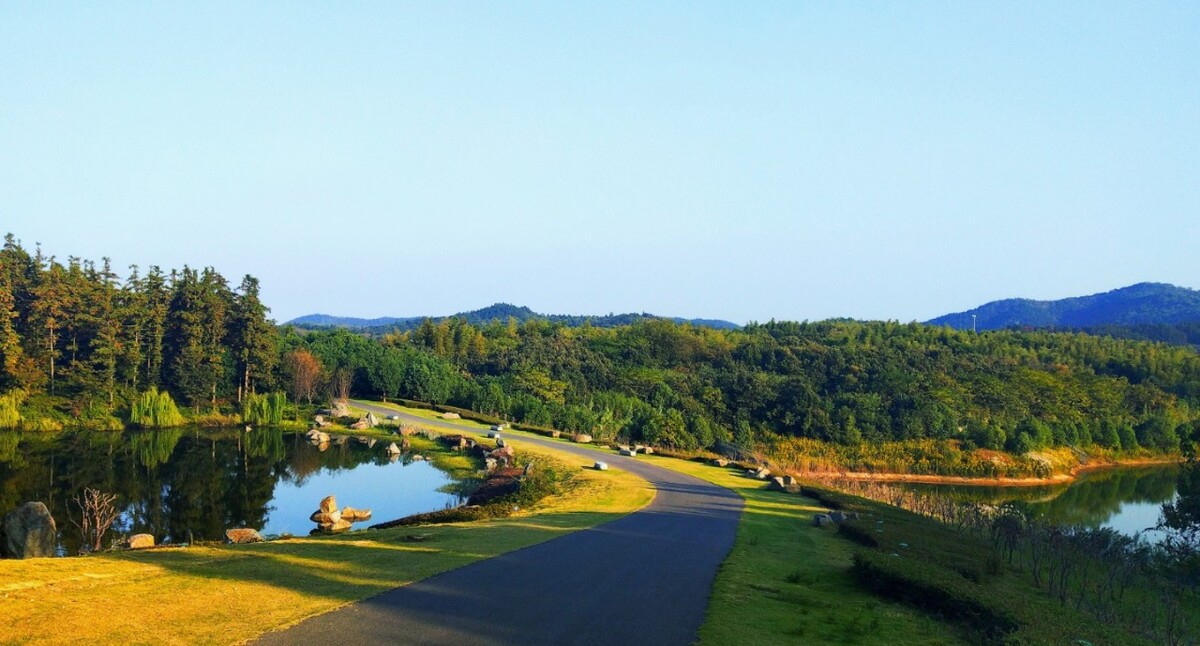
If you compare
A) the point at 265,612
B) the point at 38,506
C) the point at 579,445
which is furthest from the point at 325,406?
the point at 265,612

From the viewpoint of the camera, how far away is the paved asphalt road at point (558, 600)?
11102 mm

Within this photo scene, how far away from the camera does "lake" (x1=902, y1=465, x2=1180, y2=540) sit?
154 feet

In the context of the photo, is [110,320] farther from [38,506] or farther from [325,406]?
[38,506]

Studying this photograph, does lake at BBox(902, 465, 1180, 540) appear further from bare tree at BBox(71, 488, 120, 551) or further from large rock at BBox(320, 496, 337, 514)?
bare tree at BBox(71, 488, 120, 551)

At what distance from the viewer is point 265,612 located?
11438 millimetres

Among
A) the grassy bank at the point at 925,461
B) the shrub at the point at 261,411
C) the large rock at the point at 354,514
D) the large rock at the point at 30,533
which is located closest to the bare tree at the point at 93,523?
the large rock at the point at 30,533

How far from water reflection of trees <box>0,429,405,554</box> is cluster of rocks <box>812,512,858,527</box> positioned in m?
20.5

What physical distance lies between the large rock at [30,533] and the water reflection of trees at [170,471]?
14.7 feet

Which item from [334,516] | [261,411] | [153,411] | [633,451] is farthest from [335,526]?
[261,411]

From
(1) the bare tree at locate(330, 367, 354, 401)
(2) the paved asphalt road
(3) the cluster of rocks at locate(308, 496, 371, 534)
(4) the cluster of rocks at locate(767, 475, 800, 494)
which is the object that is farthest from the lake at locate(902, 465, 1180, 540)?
(1) the bare tree at locate(330, 367, 354, 401)

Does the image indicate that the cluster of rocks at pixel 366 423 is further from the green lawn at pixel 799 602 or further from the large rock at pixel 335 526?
the green lawn at pixel 799 602

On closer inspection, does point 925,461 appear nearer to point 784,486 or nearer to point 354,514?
point 784,486

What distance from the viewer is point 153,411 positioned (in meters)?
58.4

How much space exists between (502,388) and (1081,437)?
59.7 meters
